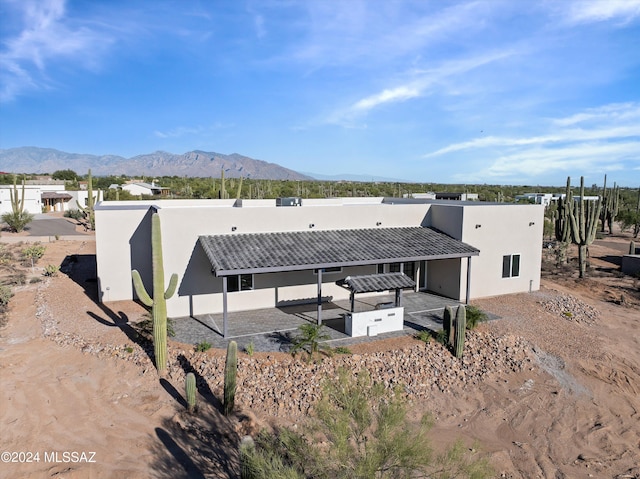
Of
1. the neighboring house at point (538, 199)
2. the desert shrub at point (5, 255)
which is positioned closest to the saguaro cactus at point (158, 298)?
the desert shrub at point (5, 255)

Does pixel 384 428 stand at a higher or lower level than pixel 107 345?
higher

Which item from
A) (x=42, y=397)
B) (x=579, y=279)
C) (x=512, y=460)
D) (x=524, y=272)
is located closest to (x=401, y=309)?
(x=512, y=460)

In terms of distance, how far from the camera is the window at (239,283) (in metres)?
18.2

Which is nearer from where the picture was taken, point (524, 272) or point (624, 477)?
point (624, 477)

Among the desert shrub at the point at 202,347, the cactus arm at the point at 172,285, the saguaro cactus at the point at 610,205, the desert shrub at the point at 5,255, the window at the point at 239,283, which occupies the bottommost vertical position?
Answer: the desert shrub at the point at 202,347

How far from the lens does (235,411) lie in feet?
39.8

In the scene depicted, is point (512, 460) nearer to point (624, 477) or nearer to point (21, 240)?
point (624, 477)

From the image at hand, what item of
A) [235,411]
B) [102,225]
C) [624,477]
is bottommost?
[624,477]

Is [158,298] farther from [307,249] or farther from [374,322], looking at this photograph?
[374,322]

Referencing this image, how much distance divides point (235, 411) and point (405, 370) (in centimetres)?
527

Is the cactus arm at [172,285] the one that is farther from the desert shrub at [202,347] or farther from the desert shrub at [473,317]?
the desert shrub at [473,317]

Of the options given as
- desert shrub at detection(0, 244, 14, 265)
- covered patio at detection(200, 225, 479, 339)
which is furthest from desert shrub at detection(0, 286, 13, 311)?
covered patio at detection(200, 225, 479, 339)

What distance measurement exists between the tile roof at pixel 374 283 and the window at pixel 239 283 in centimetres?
386

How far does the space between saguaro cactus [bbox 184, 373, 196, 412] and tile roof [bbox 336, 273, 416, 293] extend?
20.8 feet
